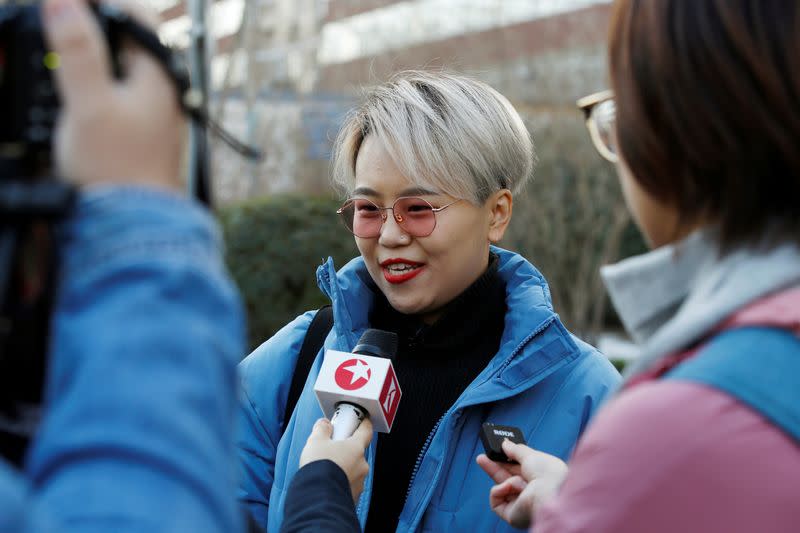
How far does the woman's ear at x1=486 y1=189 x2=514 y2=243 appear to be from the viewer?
2.82m

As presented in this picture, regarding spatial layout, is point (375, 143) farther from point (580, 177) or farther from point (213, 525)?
point (580, 177)

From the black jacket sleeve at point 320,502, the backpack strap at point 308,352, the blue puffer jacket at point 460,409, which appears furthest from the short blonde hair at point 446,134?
the black jacket sleeve at point 320,502

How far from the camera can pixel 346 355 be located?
2.23 meters

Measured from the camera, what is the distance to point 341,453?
187cm

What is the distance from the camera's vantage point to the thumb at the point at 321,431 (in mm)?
1926

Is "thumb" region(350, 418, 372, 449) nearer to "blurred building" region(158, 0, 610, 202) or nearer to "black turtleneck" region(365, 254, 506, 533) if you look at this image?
"black turtleneck" region(365, 254, 506, 533)

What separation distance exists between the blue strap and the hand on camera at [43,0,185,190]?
0.69 m

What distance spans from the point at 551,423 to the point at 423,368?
17.9 inches

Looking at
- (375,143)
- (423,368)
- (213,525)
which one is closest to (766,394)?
(213,525)

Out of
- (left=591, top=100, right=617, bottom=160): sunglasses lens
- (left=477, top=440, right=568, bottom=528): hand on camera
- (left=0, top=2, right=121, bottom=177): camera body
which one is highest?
(left=0, top=2, right=121, bottom=177): camera body

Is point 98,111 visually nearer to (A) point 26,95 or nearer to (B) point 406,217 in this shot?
(A) point 26,95

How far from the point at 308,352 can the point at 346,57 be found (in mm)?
10469

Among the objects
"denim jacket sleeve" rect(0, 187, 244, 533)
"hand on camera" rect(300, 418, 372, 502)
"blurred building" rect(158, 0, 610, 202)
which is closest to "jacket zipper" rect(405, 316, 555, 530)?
"hand on camera" rect(300, 418, 372, 502)

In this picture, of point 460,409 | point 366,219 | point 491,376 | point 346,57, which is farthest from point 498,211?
point 346,57
